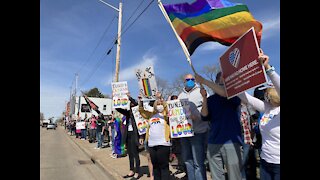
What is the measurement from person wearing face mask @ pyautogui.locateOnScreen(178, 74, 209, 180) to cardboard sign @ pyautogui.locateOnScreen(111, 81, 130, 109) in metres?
2.75

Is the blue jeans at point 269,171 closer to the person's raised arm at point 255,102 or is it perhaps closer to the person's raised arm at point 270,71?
the person's raised arm at point 255,102

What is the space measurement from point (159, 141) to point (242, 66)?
270 centimetres

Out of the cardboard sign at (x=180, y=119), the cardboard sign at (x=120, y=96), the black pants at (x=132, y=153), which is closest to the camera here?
the cardboard sign at (x=180, y=119)

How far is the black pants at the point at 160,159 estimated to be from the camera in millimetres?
5469

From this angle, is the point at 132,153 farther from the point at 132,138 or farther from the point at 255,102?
the point at 255,102

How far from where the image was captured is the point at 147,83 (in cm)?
662

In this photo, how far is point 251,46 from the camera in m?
3.13

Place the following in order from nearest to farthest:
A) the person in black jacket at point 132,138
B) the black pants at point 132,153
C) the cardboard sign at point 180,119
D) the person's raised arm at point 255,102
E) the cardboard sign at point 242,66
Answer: the cardboard sign at point 242,66 → the person's raised arm at point 255,102 → the cardboard sign at point 180,119 → the person in black jacket at point 132,138 → the black pants at point 132,153

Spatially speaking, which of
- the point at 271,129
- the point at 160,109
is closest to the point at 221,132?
the point at 271,129

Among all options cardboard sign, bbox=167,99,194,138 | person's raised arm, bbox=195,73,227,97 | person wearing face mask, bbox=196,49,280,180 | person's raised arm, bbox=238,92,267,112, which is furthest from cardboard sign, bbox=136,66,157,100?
person wearing face mask, bbox=196,49,280,180

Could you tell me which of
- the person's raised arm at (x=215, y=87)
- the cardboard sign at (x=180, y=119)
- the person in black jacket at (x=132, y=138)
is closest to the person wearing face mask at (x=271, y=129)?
the person's raised arm at (x=215, y=87)
